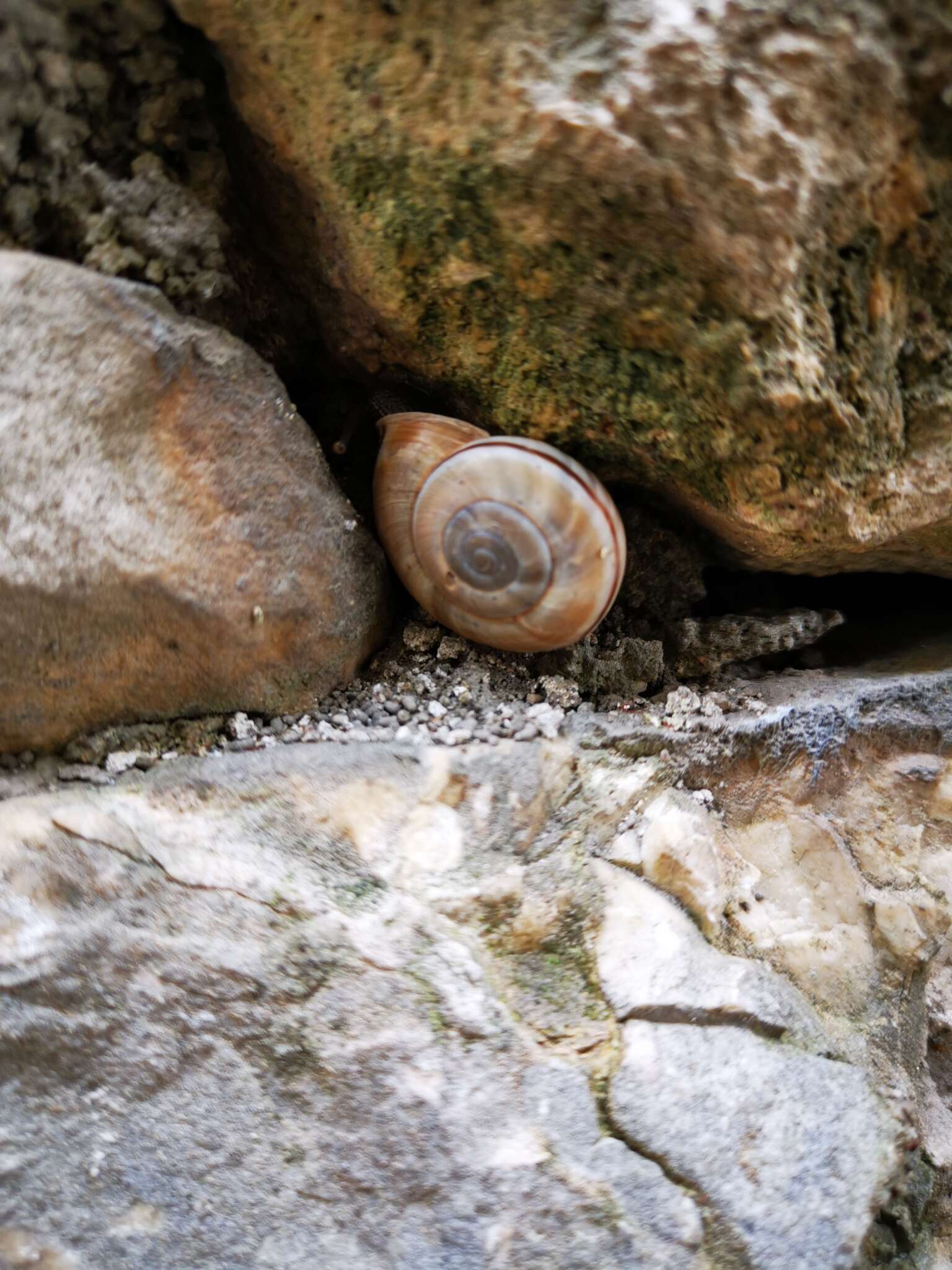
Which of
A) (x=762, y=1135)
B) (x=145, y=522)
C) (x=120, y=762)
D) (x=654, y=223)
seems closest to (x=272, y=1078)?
(x=120, y=762)

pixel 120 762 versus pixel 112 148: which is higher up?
pixel 112 148

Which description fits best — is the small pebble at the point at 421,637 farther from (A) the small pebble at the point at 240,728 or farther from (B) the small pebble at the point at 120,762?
(B) the small pebble at the point at 120,762

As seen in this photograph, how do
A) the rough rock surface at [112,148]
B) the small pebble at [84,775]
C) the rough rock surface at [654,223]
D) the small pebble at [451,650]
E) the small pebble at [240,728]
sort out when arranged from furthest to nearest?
the small pebble at [451,650]
the small pebble at [240,728]
the small pebble at [84,775]
the rough rock surface at [112,148]
the rough rock surface at [654,223]

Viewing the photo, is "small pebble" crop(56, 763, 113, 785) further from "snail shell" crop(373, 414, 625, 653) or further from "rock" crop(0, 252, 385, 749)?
"snail shell" crop(373, 414, 625, 653)

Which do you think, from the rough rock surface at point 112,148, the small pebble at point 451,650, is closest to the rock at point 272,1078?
the small pebble at point 451,650

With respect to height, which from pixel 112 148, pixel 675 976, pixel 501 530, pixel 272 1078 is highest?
pixel 112 148

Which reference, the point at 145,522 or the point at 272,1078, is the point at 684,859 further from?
the point at 145,522
